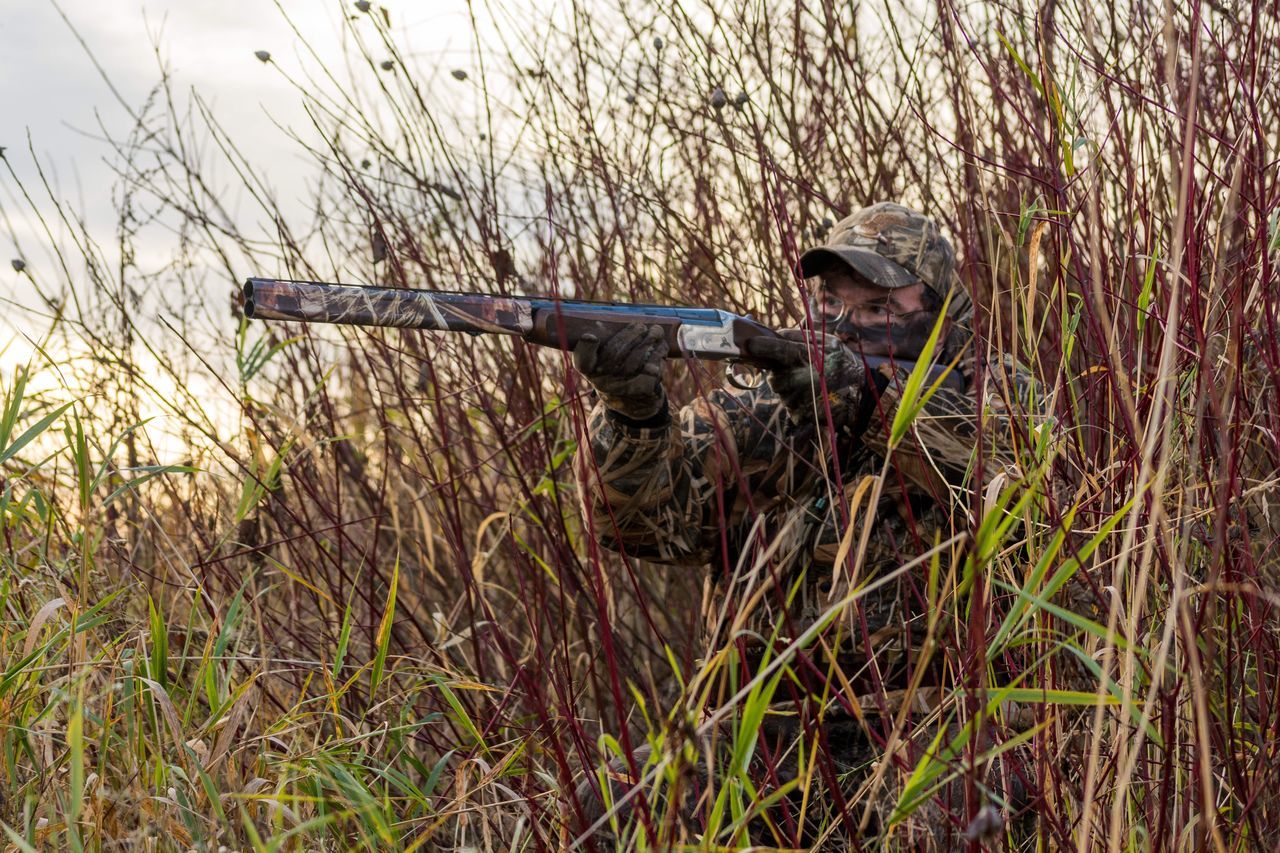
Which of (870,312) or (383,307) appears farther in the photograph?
(870,312)

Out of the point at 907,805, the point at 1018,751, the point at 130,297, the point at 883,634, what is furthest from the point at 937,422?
the point at 130,297

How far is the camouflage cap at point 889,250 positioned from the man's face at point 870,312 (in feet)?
0.11

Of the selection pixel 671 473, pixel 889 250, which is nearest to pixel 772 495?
pixel 671 473

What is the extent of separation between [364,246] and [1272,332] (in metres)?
2.90

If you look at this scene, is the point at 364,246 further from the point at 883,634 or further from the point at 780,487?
the point at 883,634

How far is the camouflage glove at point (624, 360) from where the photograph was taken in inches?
87.7

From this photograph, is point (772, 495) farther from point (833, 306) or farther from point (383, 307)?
point (383, 307)

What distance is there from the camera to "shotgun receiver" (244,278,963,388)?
1966 millimetres

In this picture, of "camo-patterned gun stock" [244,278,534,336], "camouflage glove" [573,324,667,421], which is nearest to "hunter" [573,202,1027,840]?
"camouflage glove" [573,324,667,421]

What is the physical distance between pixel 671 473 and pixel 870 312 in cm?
56

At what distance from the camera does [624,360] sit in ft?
7.38

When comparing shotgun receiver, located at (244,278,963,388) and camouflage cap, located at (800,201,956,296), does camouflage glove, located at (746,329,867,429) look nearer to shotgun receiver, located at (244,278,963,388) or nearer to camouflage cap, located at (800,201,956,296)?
shotgun receiver, located at (244,278,963,388)

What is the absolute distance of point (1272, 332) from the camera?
1532mm

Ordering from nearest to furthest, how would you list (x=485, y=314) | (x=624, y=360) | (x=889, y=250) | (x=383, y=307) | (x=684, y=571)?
(x=383, y=307) → (x=485, y=314) → (x=624, y=360) → (x=889, y=250) → (x=684, y=571)
